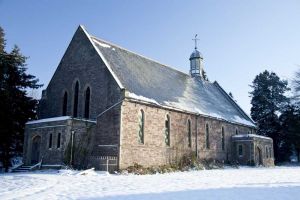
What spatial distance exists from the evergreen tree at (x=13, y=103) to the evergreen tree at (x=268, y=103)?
3695 centimetres

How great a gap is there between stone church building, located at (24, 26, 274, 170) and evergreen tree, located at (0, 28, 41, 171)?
1.61 meters

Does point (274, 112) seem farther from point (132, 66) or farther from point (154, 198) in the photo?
point (154, 198)

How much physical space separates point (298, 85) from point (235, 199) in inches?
928

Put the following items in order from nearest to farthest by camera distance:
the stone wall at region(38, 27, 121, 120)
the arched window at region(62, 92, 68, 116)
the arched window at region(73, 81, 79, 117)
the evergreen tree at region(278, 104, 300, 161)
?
the stone wall at region(38, 27, 121, 120) < the arched window at region(73, 81, 79, 117) < the arched window at region(62, 92, 68, 116) < the evergreen tree at region(278, 104, 300, 161)

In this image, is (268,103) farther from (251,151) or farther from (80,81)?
(80,81)

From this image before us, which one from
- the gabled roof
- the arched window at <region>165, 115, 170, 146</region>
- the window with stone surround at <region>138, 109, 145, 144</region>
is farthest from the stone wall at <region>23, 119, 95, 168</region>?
the arched window at <region>165, 115, 170, 146</region>

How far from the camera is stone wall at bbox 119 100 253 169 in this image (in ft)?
83.1

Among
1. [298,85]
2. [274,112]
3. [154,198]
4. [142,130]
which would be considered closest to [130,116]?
[142,130]

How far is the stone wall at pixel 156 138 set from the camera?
Answer: 83.1ft

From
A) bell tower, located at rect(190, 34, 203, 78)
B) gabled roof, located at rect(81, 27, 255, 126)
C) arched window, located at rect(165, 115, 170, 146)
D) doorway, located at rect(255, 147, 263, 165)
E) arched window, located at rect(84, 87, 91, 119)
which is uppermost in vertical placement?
bell tower, located at rect(190, 34, 203, 78)

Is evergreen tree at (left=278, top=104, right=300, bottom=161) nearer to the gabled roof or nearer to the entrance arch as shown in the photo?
the gabled roof

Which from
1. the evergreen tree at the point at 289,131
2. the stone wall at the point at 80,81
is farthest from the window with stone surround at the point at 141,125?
the evergreen tree at the point at 289,131

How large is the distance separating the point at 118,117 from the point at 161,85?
8504mm

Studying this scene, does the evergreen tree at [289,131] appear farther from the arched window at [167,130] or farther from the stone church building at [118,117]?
the arched window at [167,130]
